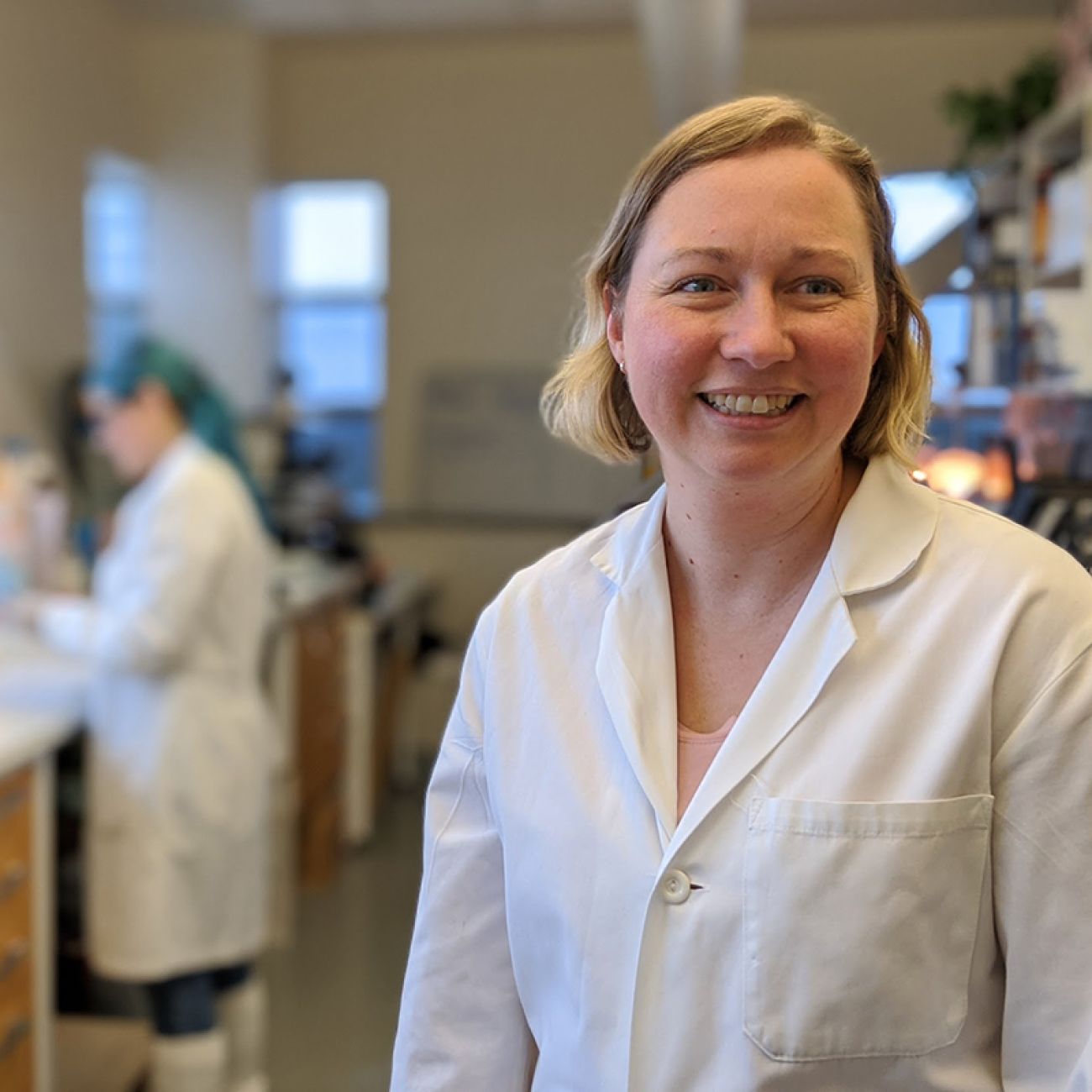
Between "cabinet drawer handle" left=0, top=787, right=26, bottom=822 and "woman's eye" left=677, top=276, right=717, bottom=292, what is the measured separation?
1.74 metres

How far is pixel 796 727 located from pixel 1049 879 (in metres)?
0.19

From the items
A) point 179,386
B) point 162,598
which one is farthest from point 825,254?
point 179,386

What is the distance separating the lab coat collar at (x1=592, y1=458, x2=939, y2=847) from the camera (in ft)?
3.02

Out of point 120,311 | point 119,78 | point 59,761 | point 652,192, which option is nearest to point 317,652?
point 59,761

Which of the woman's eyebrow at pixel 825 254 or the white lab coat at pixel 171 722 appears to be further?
the white lab coat at pixel 171 722

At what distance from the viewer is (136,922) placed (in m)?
2.47

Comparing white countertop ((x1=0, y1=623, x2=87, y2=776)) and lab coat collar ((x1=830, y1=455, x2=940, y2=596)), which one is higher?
lab coat collar ((x1=830, y1=455, x2=940, y2=596))

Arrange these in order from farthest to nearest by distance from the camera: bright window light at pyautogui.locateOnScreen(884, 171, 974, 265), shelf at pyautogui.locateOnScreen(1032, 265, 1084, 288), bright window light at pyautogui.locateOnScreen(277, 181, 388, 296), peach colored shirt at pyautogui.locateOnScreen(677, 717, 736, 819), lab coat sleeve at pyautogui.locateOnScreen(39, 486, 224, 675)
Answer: bright window light at pyautogui.locateOnScreen(277, 181, 388, 296)
shelf at pyautogui.locateOnScreen(1032, 265, 1084, 288)
lab coat sleeve at pyautogui.locateOnScreen(39, 486, 224, 675)
bright window light at pyautogui.locateOnScreen(884, 171, 974, 265)
peach colored shirt at pyautogui.locateOnScreen(677, 717, 736, 819)

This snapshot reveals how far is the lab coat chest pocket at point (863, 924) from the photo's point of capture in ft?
2.85

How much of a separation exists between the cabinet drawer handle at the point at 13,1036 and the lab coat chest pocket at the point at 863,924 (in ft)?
5.76

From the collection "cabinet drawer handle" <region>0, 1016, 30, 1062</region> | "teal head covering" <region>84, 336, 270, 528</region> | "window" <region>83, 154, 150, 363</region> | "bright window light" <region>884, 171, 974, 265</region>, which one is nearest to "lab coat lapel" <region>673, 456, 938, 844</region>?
"bright window light" <region>884, 171, 974, 265</region>

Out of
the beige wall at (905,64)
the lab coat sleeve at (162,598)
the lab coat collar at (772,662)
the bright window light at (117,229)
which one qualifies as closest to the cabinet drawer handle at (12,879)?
the lab coat sleeve at (162,598)

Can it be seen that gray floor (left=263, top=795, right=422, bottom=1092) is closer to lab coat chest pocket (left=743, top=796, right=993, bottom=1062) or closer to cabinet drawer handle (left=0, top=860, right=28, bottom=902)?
cabinet drawer handle (left=0, top=860, right=28, bottom=902)

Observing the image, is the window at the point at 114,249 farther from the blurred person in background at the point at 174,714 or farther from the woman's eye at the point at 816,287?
the woman's eye at the point at 816,287
